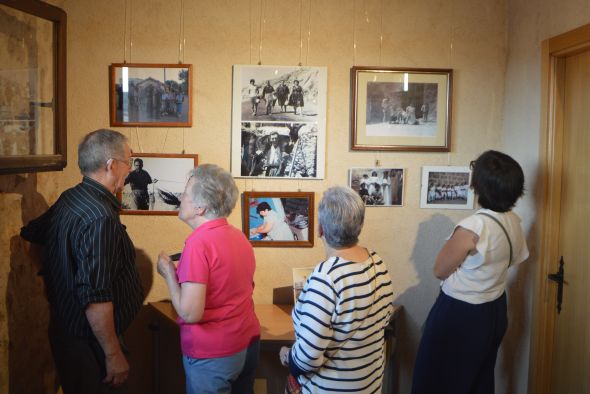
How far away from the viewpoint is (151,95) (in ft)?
9.19

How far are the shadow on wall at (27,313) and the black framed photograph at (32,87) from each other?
24 cm

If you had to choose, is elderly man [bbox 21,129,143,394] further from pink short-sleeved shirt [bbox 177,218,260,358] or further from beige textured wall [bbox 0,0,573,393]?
beige textured wall [bbox 0,0,573,393]

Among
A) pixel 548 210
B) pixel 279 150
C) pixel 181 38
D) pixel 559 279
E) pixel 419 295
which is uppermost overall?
pixel 181 38

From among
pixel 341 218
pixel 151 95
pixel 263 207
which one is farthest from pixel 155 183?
pixel 341 218

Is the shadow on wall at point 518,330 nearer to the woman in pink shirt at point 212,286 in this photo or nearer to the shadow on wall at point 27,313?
the woman in pink shirt at point 212,286

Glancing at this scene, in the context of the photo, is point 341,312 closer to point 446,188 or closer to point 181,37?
point 446,188

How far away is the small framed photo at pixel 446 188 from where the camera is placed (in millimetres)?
2912

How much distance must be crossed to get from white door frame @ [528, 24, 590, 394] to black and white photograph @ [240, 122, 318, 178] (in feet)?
3.66

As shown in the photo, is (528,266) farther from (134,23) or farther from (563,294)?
(134,23)

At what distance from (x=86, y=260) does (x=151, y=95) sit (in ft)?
3.98

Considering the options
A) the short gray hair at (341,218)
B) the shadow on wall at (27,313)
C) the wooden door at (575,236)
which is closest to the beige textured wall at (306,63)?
the wooden door at (575,236)

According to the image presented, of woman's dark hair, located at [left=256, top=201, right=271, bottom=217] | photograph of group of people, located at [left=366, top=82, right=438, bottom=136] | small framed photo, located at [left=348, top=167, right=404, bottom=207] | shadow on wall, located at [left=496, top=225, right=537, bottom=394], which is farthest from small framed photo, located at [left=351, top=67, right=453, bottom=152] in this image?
shadow on wall, located at [left=496, top=225, right=537, bottom=394]

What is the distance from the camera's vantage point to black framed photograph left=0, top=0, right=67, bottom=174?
1928mm

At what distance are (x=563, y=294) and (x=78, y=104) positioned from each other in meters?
2.56
